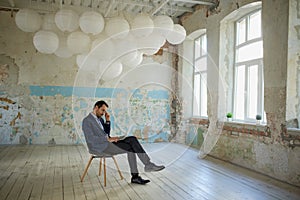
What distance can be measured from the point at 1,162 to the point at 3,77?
2647mm

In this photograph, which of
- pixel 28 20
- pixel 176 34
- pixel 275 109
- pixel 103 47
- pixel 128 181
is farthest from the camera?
pixel 176 34

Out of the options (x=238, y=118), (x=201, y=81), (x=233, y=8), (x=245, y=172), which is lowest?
(x=245, y=172)

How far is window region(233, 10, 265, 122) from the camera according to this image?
535 cm

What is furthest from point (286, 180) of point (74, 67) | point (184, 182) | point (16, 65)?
point (16, 65)

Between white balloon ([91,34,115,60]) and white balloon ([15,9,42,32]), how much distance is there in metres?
0.91

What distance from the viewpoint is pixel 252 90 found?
18.2 ft

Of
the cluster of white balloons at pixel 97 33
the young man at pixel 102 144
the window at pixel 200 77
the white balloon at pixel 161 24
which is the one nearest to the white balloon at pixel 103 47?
the cluster of white balloons at pixel 97 33

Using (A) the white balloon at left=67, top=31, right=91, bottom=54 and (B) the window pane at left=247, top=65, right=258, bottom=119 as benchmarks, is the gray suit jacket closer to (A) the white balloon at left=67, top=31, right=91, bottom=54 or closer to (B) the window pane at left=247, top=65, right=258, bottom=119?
(A) the white balloon at left=67, top=31, right=91, bottom=54

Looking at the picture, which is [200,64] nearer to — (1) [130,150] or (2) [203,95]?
(2) [203,95]

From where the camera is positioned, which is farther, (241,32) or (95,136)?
(241,32)

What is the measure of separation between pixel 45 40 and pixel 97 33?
31.5 inches

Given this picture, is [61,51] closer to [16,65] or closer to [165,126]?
[16,65]

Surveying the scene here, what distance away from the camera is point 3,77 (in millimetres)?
7004

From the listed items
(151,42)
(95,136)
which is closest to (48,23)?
(151,42)
